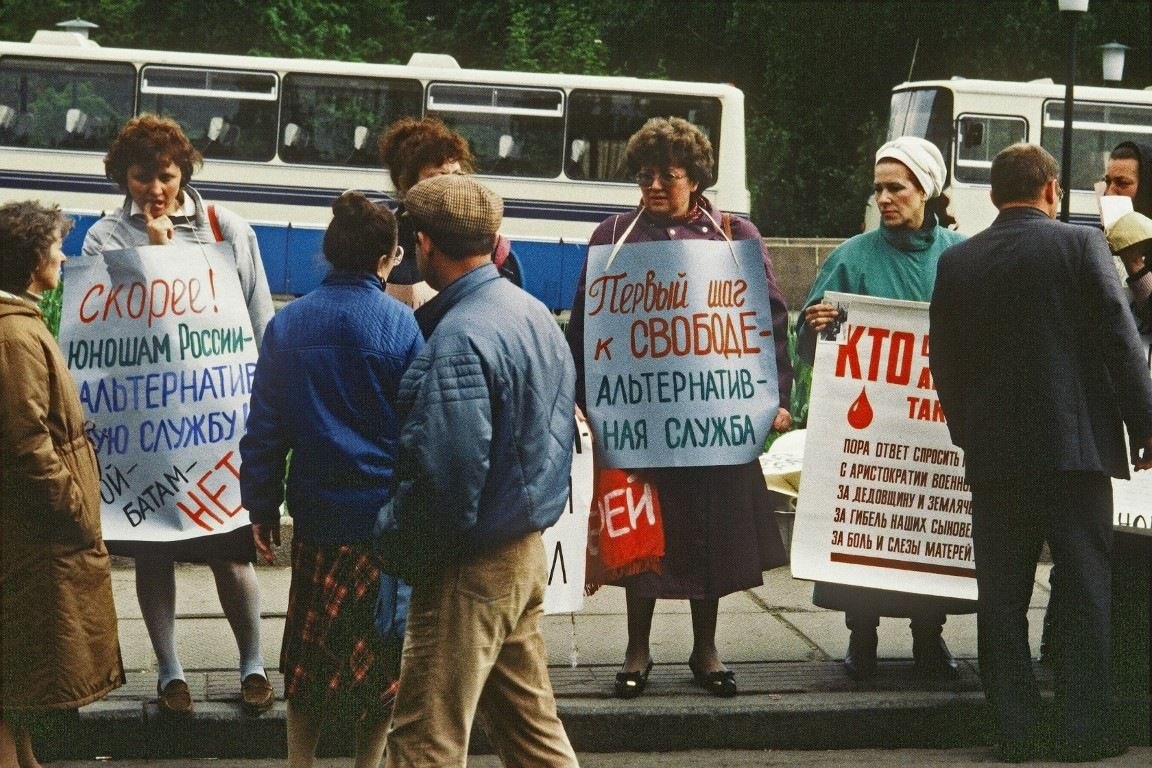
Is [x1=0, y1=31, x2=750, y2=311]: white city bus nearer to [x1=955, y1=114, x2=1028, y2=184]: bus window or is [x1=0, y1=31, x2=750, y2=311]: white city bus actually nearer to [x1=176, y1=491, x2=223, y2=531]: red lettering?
[x1=955, y1=114, x2=1028, y2=184]: bus window

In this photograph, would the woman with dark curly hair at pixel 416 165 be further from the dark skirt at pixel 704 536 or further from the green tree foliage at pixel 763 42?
the green tree foliage at pixel 763 42

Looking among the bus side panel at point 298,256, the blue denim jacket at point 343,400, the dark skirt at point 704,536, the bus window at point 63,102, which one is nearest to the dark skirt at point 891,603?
the dark skirt at point 704,536

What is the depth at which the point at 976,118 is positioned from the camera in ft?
74.2

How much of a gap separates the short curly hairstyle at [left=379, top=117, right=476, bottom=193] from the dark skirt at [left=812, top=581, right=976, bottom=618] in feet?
6.52

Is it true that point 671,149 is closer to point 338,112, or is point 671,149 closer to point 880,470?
point 880,470

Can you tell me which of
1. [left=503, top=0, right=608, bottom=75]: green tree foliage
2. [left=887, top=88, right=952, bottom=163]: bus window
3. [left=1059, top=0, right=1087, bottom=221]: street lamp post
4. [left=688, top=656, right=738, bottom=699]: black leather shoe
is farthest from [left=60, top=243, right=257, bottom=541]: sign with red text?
[left=503, top=0, right=608, bottom=75]: green tree foliage

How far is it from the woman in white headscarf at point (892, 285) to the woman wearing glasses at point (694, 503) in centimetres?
25

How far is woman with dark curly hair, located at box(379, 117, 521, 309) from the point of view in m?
5.53

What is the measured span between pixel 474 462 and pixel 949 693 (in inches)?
109

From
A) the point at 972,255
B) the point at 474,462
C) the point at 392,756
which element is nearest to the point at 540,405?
the point at 474,462

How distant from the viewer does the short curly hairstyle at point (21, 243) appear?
466 centimetres

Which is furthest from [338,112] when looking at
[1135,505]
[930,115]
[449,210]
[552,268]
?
[449,210]

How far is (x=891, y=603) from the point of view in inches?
235

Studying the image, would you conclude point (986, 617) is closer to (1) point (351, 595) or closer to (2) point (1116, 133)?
(1) point (351, 595)
